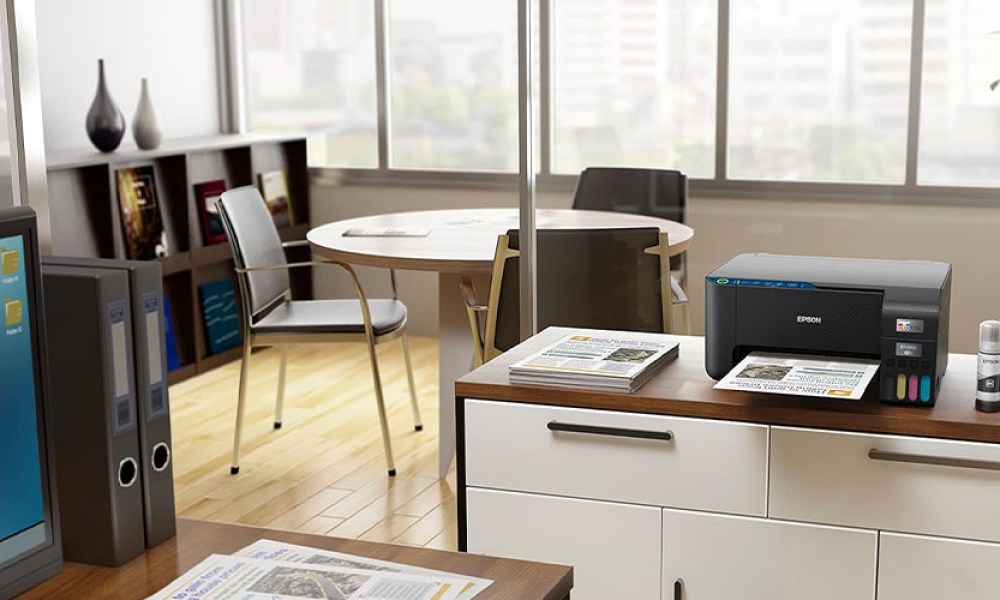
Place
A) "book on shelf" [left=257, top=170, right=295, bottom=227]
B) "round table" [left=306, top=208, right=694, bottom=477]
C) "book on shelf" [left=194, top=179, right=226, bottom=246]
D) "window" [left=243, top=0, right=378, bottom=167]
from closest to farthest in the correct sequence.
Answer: "round table" [left=306, top=208, right=694, bottom=477]
"book on shelf" [left=194, top=179, right=226, bottom=246]
"book on shelf" [left=257, top=170, right=295, bottom=227]
"window" [left=243, top=0, right=378, bottom=167]

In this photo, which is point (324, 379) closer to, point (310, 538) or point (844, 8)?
point (844, 8)

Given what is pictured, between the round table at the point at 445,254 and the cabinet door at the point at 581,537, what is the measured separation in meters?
1.17

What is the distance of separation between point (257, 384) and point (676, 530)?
3.24 metres

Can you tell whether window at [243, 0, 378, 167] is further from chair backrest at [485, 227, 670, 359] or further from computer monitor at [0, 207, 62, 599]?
computer monitor at [0, 207, 62, 599]

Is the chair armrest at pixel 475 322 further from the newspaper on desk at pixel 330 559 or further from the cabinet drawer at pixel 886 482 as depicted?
the newspaper on desk at pixel 330 559

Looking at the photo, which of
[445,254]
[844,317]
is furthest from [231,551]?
[445,254]

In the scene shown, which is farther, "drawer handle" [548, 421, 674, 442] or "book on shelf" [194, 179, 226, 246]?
"book on shelf" [194, 179, 226, 246]

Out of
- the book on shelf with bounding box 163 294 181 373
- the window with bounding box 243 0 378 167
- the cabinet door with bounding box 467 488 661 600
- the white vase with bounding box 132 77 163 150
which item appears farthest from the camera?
the window with bounding box 243 0 378 167

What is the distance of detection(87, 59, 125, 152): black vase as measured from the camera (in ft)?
16.5

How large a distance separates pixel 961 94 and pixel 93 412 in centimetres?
193

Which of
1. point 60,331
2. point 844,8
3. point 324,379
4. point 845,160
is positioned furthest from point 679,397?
point 324,379

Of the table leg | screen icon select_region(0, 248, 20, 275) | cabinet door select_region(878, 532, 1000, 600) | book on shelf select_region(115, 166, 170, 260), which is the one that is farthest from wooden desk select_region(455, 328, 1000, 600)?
book on shelf select_region(115, 166, 170, 260)

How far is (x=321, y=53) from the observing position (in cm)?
618

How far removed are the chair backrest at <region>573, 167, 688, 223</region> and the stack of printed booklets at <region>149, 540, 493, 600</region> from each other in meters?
1.66
